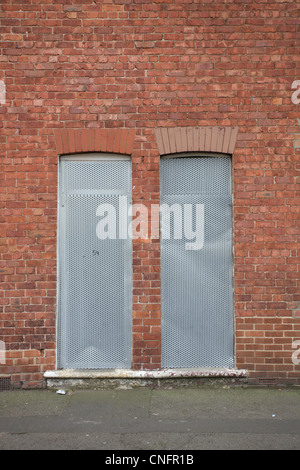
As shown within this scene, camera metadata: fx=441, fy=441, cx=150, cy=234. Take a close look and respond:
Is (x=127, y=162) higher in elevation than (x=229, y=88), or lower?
lower

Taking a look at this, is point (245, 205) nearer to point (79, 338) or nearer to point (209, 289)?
point (209, 289)

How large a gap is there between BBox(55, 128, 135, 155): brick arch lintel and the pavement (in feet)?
10.1

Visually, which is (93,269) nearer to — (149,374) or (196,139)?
(149,374)

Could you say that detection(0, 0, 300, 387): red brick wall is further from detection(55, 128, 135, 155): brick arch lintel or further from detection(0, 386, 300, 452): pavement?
detection(0, 386, 300, 452): pavement

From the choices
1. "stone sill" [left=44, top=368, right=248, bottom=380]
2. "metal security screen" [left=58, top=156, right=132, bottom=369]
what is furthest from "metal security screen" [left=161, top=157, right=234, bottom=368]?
"metal security screen" [left=58, top=156, right=132, bottom=369]

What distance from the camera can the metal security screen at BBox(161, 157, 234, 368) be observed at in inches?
226

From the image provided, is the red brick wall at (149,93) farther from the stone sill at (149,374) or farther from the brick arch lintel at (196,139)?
the stone sill at (149,374)

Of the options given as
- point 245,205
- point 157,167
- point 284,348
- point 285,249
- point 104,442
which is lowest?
point 104,442

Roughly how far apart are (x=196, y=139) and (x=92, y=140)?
4.44 ft

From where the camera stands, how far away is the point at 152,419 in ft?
15.2

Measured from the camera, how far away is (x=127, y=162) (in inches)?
231

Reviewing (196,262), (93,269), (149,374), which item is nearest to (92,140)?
(93,269)

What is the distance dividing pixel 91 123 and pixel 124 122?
1.41 ft

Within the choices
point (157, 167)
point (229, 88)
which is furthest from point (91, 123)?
point (229, 88)
